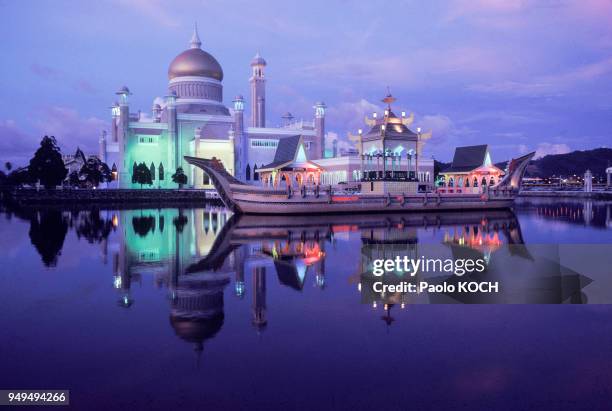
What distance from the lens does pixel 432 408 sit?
4.65 meters

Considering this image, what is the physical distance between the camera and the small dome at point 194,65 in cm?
6669

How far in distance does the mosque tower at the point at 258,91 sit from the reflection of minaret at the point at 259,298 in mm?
60638

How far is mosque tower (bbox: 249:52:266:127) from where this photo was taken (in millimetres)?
70000

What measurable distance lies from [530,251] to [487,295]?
21.9 feet

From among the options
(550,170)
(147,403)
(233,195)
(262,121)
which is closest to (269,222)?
(233,195)

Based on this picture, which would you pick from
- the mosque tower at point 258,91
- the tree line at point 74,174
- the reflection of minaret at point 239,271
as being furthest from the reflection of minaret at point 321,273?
the mosque tower at point 258,91

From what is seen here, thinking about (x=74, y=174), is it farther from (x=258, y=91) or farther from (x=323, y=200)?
(x=323, y=200)

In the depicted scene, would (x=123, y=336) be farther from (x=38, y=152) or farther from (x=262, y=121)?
(x=262, y=121)

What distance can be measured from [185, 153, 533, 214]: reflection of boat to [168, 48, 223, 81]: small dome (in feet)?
128

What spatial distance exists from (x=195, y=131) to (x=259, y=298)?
54555 millimetres

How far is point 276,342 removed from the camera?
21.4 ft

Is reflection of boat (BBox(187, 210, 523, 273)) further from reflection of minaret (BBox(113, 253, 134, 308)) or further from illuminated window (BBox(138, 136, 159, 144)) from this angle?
illuminated window (BBox(138, 136, 159, 144))

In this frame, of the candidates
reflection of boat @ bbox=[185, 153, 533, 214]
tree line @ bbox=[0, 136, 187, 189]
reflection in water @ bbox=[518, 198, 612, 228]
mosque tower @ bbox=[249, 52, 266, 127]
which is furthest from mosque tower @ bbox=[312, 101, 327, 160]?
reflection of boat @ bbox=[185, 153, 533, 214]

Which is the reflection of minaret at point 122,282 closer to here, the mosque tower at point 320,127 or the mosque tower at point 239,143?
the mosque tower at point 239,143
